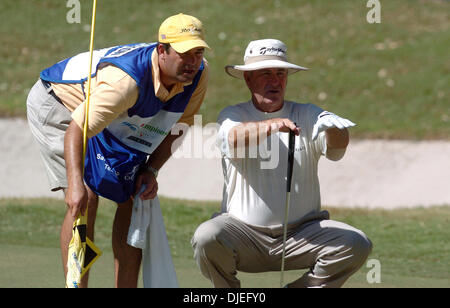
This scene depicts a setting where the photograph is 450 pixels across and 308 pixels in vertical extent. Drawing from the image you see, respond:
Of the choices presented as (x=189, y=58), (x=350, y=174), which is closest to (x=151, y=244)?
(x=189, y=58)

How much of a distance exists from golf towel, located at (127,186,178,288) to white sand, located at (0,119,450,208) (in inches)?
317

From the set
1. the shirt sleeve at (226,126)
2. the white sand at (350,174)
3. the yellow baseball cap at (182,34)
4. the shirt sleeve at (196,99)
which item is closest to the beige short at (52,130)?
the shirt sleeve at (196,99)

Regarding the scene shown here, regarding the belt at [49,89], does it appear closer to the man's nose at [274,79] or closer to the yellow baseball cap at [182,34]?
the yellow baseball cap at [182,34]

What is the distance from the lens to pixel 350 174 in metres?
13.8

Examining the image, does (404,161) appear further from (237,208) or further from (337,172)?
(237,208)

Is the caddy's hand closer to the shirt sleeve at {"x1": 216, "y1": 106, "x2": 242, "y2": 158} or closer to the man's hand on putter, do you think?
the shirt sleeve at {"x1": 216, "y1": 106, "x2": 242, "y2": 158}

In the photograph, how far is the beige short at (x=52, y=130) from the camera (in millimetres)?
4977

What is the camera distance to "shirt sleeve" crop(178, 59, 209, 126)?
4980 mm

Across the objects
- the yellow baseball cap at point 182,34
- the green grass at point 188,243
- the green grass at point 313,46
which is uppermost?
the green grass at point 313,46

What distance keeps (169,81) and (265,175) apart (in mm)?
681

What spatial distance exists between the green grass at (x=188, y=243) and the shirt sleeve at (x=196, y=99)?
1.16 meters

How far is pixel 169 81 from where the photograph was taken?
4.68 meters
